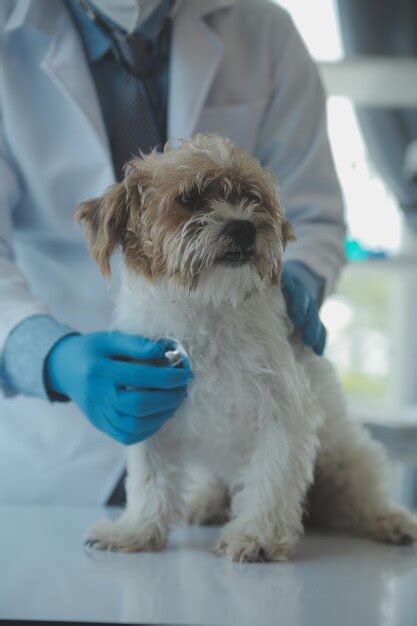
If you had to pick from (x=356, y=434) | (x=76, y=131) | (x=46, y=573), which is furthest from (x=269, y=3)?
(x=46, y=573)

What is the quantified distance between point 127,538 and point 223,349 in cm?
37

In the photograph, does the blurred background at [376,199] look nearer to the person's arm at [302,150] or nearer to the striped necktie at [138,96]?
the person's arm at [302,150]

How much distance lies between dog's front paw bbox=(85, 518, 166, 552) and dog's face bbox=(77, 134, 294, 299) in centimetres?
45

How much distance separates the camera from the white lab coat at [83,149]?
1597 mm

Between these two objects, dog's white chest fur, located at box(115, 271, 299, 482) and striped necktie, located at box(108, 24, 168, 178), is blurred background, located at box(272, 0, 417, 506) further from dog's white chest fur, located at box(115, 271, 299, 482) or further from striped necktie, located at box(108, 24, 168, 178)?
dog's white chest fur, located at box(115, 271, 299, 482)

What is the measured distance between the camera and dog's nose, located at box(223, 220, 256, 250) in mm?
1118

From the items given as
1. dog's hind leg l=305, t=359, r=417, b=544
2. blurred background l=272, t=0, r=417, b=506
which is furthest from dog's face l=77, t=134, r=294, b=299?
blurred background l=272, t=0, r=417, b=506

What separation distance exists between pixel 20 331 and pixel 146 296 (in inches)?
13.1

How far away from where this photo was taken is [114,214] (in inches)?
47.6

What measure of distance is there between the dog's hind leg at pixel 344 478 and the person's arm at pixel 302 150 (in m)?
0.31

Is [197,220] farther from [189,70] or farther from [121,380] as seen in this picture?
[189,70]

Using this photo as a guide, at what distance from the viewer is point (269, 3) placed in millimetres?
1915

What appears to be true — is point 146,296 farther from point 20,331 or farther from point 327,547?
point 327,547

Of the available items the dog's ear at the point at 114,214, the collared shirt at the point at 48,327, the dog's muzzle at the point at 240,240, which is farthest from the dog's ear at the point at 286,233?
the collared shirt at the point at 48,327
